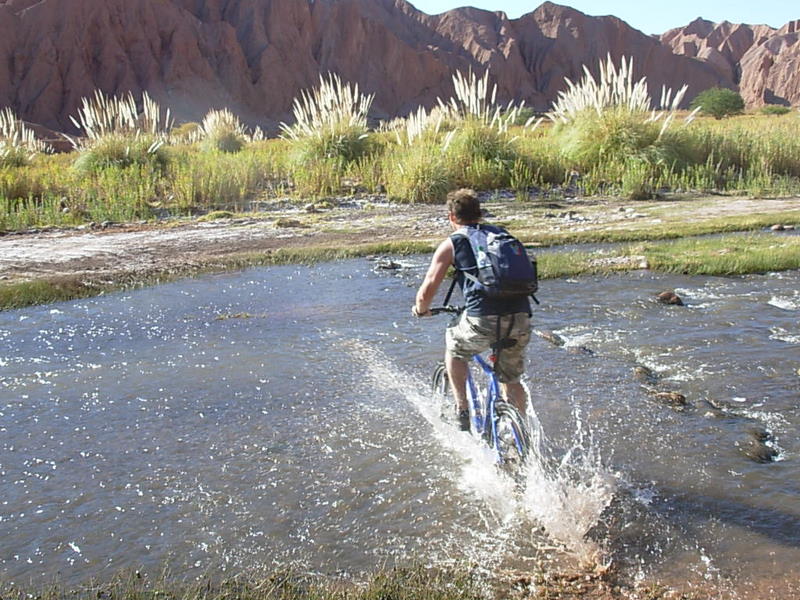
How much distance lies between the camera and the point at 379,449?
16.2 ft

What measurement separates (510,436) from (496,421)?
114 millimetres

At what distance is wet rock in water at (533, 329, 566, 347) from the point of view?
6.98 metres

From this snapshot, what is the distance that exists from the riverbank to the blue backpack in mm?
5614

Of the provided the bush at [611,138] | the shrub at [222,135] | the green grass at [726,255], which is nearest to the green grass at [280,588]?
the green grass at [726,255]

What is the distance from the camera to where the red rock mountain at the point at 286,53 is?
2517 inches

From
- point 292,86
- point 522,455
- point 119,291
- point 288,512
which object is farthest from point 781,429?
point 292,86

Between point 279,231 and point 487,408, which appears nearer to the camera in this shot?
point 487,408

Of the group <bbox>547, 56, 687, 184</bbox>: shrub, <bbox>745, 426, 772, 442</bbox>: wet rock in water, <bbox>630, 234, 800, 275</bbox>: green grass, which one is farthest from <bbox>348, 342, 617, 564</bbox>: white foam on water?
<bbox>547, 56, 687, 184</bbox>: shrub

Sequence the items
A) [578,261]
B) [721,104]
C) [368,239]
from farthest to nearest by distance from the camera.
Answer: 1. [721,104]
2. [368,239]
3. [578,261]

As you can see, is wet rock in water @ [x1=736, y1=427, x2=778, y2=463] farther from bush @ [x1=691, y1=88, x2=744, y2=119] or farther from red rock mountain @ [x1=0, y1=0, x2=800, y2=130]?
red rock mountain @ [x1=0, y1=0, x2=800, y2=130]

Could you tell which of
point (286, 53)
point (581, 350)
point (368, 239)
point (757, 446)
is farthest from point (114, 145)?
point (286, 53)

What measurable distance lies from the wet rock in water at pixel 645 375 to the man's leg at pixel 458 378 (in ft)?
5.88

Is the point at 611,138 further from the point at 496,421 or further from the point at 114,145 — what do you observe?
the point at 496,421

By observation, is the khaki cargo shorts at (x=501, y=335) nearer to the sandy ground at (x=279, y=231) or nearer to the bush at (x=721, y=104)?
the sandy ground at (x=279, y=231)
